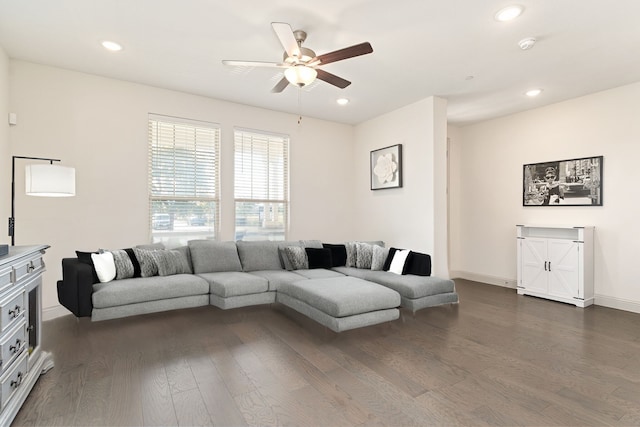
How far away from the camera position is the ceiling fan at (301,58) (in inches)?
99.9

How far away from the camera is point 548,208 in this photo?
16.4ft

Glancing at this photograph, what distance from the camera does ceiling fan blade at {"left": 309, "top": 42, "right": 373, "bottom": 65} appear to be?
2.55 metres

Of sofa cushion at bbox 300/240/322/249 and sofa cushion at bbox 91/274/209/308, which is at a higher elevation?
sofa cushion at bbox 300/240/322/249

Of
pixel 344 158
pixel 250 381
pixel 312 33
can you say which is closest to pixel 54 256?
pixel 250 381

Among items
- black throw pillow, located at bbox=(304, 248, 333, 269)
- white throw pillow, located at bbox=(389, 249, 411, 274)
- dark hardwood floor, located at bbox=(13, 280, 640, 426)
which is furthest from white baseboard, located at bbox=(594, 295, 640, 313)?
black throw pillow, located at bbox=(304, 248, 333, 269)

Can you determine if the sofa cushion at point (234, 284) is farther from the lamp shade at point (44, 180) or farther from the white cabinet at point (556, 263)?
the white cabinet at point (556, 263)

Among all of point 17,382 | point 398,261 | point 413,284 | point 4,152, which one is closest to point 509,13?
point 413,284

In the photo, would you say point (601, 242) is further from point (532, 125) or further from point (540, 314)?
point (532, 125)

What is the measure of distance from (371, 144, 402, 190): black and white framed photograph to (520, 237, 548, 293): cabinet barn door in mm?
2106

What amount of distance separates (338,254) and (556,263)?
3046mm

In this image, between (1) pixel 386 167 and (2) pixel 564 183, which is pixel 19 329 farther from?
(2) pixel 564 183

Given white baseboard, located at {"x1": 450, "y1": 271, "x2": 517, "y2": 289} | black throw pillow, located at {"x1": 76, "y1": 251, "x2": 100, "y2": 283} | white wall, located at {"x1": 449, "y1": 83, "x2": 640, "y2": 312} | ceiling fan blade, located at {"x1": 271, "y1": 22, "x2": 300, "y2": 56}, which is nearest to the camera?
ceiling fan blade, located at {"x1": 271, "y1": 22, "x2": 300, "y2": 56}

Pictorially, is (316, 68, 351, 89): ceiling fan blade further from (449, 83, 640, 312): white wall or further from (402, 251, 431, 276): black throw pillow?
(449, 83, 640, 312): white wall

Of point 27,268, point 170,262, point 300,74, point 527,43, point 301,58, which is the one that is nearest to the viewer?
point 27,268
